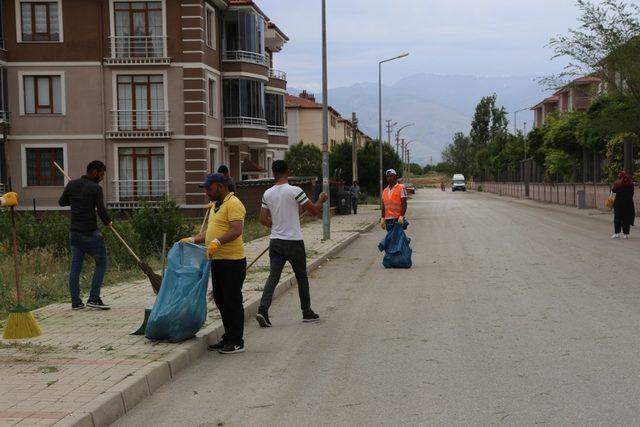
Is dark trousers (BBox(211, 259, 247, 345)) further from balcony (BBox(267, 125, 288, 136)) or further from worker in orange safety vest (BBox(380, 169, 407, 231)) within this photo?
balcony (BBox(267, 125, 288, 136))

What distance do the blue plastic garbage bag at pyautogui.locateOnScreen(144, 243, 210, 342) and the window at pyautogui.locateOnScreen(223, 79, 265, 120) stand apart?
29863 millimetres

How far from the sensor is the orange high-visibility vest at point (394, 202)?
47.7 ft

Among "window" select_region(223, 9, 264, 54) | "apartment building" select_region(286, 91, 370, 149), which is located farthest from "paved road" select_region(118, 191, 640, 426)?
"apartment building" select_region(286, 91, 370, 149)

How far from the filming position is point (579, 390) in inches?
232

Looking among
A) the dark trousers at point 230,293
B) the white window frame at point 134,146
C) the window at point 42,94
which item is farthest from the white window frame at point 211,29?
the dark trousers at point 230,293

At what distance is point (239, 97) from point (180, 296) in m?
30.0

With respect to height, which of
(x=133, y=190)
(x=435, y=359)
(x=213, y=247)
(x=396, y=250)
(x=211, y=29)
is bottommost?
(x=435, y=359)

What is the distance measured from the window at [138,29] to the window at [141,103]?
1.06 m

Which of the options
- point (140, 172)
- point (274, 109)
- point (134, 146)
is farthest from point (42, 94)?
point (274, 109)

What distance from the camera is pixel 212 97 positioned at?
116 feet

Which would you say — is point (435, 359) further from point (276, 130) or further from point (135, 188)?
point (276, 130)

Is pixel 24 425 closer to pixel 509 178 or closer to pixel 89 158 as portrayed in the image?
pixel 89 158

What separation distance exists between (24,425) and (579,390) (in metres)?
3.91

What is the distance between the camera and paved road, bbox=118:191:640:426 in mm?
5465
